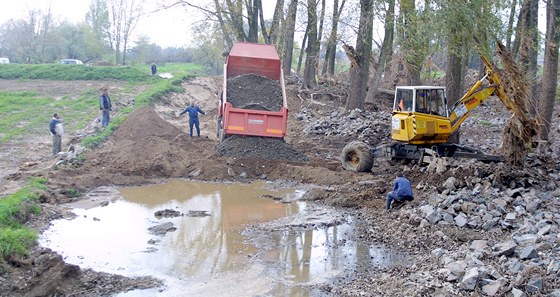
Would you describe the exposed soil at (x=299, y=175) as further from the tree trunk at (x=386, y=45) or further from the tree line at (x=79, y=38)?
the tree line at (x=79, y=38)

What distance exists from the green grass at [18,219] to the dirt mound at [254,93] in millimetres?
7196

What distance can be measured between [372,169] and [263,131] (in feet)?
11.1

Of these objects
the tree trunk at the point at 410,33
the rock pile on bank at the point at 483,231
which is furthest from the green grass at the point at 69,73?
the rock pile on bank at the point at 483,231

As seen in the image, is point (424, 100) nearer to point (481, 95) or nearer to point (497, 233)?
point (481, 95)

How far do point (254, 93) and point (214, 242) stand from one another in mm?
9604

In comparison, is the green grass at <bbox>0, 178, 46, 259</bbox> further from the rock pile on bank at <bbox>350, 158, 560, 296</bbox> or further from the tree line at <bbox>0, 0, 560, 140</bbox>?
the tree line at <bbox>0, 0, 560, 140</bbox>

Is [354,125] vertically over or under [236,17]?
under

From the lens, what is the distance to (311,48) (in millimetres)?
33188

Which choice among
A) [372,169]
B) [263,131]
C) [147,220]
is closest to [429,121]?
[372,169]

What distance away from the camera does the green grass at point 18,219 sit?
903 centimetres

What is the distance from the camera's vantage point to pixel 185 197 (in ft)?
48.0

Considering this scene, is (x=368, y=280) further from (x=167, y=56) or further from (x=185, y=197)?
(x=167, y=56)

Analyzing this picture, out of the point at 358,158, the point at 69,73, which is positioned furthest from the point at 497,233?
the point at 69,73

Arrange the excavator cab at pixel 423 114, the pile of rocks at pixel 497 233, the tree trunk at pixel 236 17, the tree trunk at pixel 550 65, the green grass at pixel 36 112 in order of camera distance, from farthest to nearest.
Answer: the tree trunk at pixel 236 17
the green grass at pixel 36 112
the tree trunk at pixel 550 65
the excavator cab at pixel 423 114
the pile of rocks at pixel 497 233
